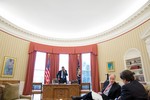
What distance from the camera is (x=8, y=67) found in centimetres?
497

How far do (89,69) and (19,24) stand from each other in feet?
14.6

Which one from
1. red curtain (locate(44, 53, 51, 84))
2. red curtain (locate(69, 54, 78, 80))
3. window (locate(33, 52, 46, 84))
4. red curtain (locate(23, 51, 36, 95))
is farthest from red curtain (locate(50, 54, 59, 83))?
red curtain (locate(23, 51, 36, 95))

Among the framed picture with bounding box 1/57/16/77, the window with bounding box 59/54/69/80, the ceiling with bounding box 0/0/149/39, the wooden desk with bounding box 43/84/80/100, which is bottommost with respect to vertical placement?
the wooden desk with bounding box 43/84/80/100

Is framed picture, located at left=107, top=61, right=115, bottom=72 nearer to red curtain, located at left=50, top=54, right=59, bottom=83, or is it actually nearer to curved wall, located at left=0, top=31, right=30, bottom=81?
red curtain, located at left=50, top=54, right=59, bottom=83

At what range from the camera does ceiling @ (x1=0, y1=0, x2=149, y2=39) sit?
3984 millimetres

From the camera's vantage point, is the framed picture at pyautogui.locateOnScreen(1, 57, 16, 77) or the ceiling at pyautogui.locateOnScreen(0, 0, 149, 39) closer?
the ceiling at pyautogui.locateOnScreen(0, 0, 149, 39)

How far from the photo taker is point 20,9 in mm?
4281

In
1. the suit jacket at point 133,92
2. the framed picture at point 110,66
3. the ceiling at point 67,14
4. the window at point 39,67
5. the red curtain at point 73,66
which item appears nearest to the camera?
the suit jacket at point 133,92

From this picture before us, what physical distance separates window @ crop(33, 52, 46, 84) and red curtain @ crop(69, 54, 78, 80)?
60.7 inches

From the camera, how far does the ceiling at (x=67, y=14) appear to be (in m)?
3.98

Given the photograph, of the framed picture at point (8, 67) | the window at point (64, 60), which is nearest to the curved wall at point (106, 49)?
the framed picture at point (8, 67)

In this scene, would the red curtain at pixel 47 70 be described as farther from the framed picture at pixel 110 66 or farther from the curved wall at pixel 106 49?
the framed picture at pixel 110 66

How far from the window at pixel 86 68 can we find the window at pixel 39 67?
230cm

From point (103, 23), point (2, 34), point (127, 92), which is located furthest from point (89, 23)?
point (127, 92)
